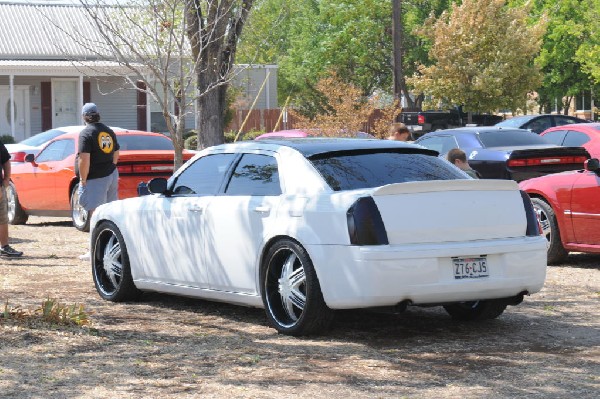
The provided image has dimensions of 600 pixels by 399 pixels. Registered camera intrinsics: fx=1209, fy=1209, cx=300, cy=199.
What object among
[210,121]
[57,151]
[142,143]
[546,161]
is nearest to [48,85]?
[57,151]

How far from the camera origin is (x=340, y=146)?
8945 mm

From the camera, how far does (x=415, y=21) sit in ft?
185

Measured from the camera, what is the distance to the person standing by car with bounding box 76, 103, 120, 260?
1397cm

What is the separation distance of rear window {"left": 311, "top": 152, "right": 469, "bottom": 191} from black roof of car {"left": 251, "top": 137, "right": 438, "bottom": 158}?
0.05 metres

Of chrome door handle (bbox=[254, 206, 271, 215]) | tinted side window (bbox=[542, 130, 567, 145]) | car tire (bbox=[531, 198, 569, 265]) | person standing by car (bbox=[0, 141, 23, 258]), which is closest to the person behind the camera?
chrome door handle (bbox=[254, 206, 271, 215])

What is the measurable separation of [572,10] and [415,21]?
9.01 m

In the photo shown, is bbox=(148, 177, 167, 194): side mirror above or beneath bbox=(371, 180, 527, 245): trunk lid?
above

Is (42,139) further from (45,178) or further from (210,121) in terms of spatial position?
(210,121)

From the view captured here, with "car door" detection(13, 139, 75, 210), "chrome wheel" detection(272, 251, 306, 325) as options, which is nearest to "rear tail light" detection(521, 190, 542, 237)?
"chrome wheel" detection(272, 251, 306, 325)

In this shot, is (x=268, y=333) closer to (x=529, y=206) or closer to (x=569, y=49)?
(x=529, y=206)

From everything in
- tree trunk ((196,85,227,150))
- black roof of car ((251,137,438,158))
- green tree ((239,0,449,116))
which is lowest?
black roof of car ((251,137,438,158))

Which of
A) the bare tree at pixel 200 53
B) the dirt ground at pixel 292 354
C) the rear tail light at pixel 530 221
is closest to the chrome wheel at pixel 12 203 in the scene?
the bare tree at pixel 200 53

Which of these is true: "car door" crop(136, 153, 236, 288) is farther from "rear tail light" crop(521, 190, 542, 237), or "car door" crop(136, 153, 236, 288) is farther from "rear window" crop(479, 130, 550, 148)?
"rear window" crop(479, 130, 550, 148)

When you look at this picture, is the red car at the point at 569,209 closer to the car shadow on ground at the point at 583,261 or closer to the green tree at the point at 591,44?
the car shadow on ground at the point at 583,261
